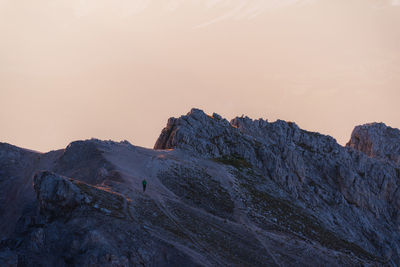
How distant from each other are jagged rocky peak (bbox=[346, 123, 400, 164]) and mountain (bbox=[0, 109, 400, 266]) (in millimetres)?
19510

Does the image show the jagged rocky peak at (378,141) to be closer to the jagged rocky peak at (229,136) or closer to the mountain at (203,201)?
the mountain at (203,201)

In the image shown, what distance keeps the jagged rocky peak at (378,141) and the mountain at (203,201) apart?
19.5 metres

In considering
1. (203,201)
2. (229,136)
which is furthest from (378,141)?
(203,201)

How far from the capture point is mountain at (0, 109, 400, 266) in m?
41.6

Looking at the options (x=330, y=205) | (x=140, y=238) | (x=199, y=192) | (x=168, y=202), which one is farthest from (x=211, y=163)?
(x=140, y=238)

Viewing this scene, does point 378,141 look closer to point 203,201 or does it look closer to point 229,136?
point 229,136

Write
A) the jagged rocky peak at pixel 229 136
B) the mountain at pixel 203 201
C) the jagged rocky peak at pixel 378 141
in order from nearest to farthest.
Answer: the mountain at pixel 203 201 → the jagged rocky peak at pixel 229 136 → the jagged rocky peak at pixel 378 141

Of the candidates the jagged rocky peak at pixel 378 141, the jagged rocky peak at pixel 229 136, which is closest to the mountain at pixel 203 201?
the jagged rocky peak at pixel 229 136

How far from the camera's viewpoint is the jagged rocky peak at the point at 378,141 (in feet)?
491

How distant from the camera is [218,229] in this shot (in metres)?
56.0

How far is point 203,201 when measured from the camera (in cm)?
6469

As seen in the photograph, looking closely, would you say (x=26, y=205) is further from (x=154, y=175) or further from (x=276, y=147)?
(x=276, y=147)

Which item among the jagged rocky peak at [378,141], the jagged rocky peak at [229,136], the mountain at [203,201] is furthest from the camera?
the jagged rocky peak at [378,141]

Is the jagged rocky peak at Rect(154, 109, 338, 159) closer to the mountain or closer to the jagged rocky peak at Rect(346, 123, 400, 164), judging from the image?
the mountain
